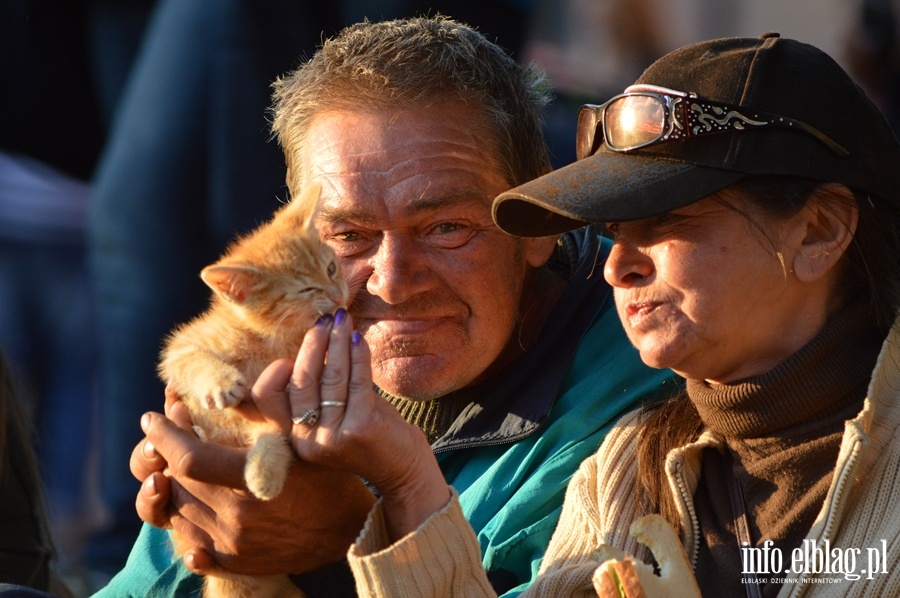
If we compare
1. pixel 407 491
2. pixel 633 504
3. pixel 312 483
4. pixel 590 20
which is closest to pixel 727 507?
pixel 633 504

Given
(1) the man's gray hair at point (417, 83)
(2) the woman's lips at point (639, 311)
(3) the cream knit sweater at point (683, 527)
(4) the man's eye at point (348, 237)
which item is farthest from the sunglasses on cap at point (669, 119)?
(4) the man's eye at point (348, 237)

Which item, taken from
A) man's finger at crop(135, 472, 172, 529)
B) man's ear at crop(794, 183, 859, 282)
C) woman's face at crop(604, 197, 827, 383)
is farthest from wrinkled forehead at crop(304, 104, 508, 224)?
man's ear at crop(794, 183, 859, 282)

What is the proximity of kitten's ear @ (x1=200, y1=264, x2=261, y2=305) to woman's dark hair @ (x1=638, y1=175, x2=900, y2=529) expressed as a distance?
845 millimetres

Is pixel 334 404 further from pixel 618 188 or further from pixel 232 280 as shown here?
pixel 618 188

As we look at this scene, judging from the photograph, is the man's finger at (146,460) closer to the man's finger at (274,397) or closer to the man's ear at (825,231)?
the man's finger at (274,397)

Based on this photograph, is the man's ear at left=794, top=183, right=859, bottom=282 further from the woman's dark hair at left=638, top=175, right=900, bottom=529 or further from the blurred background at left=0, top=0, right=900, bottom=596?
the blurred background at left=0, top=0, right=900, bottom=596

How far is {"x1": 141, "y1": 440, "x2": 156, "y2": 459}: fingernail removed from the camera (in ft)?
6.79

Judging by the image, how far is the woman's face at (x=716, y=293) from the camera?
1.87 metres

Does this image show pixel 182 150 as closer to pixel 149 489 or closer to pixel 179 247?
pixel 179 247

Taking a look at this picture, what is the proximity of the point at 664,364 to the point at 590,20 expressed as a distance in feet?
9.05

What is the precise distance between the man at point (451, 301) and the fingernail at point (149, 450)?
0.9 inches

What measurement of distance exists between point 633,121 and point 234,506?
1059 mm

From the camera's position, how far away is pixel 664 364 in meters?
1.93

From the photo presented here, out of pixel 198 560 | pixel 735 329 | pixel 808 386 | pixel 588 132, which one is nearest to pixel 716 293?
pixel 735 329
